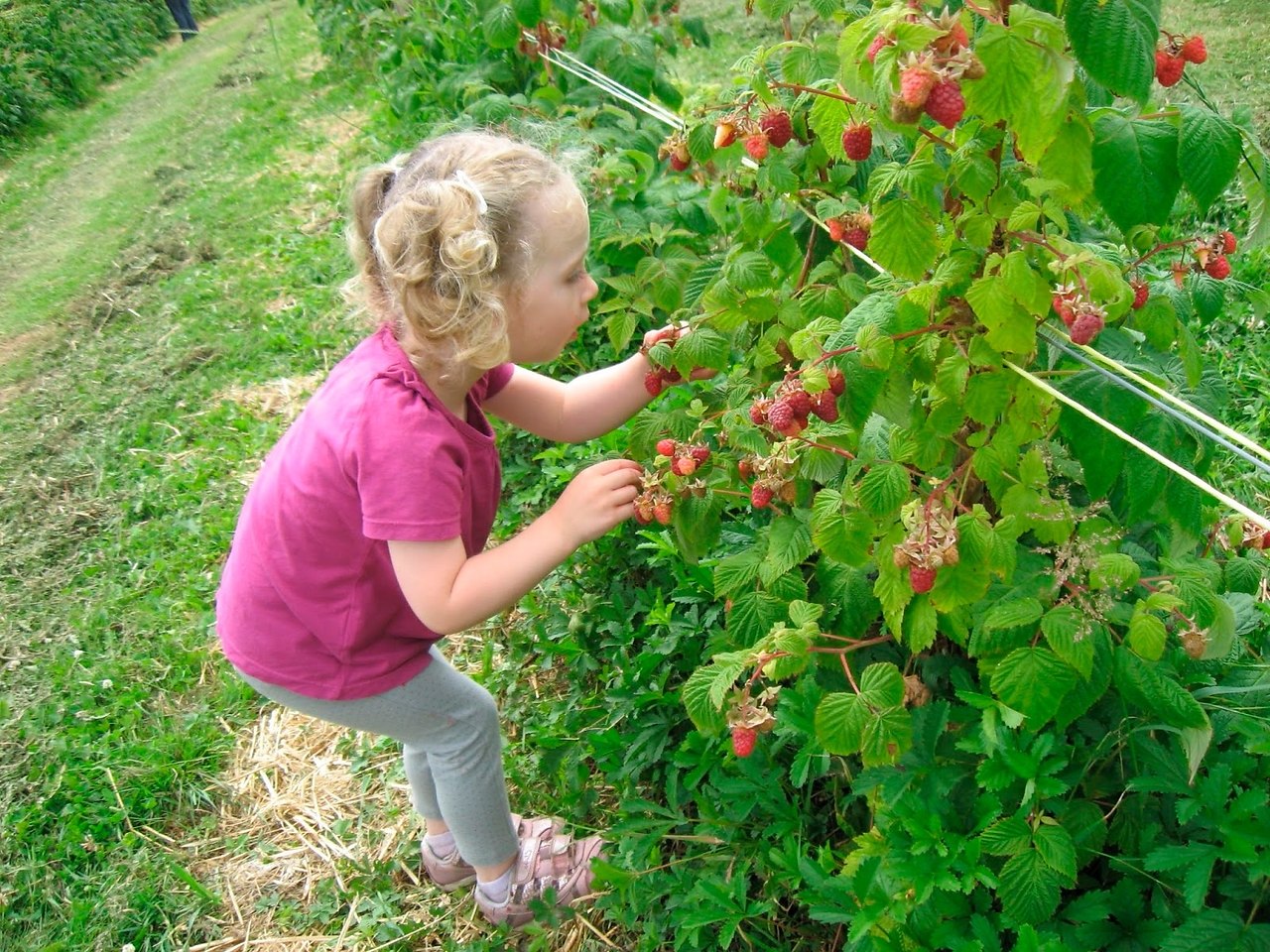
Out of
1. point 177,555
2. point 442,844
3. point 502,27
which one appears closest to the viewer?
point 442,844

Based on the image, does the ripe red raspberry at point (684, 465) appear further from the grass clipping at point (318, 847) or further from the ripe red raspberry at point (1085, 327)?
the grass clipping at point (318, 847)

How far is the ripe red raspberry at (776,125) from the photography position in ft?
4.75

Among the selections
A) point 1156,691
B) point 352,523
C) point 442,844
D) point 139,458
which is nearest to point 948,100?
point 1156,691

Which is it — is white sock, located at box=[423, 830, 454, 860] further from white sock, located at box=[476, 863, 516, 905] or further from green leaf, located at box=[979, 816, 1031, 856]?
green leaf, located at box=[979, 816, 1031, 856]

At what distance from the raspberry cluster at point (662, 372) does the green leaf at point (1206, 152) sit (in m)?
0.81

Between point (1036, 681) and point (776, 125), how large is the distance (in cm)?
82

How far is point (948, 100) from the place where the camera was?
0.98 metres

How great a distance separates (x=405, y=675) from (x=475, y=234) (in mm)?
814

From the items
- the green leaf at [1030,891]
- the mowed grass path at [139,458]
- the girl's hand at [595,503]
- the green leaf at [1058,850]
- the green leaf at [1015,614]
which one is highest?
the green leaf at [1015,614]

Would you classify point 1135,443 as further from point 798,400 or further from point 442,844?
point 442,844

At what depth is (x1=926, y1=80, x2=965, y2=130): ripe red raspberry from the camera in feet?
3.22

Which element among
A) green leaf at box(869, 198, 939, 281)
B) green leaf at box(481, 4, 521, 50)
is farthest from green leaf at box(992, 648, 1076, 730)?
green leaf at box(481, 4, 521, 50)

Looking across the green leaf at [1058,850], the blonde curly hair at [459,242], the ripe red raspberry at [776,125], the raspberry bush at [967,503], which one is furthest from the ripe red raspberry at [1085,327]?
the blonde curly hair at [459,242]

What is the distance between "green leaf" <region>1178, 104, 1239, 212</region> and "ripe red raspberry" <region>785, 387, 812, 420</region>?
0.47 m
